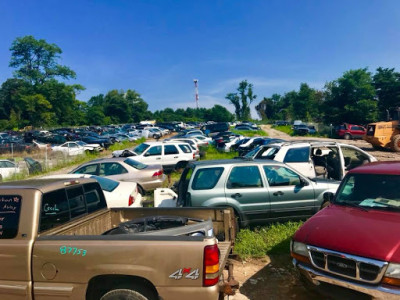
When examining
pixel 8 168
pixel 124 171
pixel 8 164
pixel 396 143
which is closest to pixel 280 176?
pixel 124 171

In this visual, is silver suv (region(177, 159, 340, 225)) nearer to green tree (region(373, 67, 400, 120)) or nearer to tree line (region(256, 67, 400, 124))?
tree line (region(256, 67, 400, 124))

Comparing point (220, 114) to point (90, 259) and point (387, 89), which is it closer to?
point (387, 89)

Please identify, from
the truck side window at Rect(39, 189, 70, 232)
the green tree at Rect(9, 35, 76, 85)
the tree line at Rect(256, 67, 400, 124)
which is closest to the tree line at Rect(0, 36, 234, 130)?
the green tree at Rect(9, 35, 76, 85)

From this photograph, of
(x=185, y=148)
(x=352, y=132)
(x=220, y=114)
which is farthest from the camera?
(x=220, y=114)

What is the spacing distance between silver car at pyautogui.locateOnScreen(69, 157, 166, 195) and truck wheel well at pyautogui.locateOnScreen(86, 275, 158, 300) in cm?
739

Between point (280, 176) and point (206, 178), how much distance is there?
5.50 feet

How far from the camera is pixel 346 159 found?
10508 millimetres

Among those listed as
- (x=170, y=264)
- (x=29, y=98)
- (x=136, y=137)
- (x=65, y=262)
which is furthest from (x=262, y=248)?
(x=29, y=98)

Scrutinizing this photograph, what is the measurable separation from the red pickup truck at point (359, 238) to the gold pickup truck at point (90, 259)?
1.10m

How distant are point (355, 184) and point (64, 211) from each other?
413cm

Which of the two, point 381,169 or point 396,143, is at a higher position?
point 381,169

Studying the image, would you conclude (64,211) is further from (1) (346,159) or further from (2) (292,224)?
(1) (346,159)

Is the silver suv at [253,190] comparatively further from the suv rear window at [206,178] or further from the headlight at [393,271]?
the headlight at [393,271]

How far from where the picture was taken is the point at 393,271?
3.16 m
